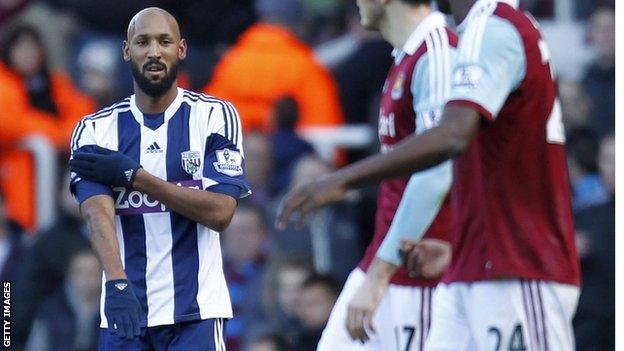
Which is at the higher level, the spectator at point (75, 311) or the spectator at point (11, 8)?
the spectator at point (11, 8)

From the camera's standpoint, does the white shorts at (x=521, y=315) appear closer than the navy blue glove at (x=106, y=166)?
Yes

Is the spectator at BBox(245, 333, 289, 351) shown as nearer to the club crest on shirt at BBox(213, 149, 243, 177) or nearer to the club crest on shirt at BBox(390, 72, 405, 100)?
the club crest on shirt at BBox(390, 72, 405, 100)

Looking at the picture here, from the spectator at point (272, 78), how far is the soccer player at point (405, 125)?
3304 mm

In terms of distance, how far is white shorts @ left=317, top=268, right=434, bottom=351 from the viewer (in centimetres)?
669

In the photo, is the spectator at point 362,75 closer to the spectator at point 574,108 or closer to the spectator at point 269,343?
the spectator at point 574,108

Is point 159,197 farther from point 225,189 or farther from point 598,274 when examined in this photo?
point 598,274

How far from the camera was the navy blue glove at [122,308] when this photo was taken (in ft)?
19.1

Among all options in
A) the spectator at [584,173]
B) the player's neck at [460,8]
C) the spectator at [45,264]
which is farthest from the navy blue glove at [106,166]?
the spectator at [584,173]

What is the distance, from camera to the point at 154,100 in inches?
242

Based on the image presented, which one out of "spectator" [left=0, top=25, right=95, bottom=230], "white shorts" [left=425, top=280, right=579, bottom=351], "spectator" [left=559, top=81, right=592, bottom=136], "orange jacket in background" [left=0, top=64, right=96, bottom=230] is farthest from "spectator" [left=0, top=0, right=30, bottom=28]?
"white shorts" [left=425, top=280, right=579, bottom=351]

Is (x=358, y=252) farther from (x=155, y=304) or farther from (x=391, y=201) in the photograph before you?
(x=155, y=304)

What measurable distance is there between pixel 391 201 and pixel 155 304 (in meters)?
1.29

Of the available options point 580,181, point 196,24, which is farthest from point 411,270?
point 196,24

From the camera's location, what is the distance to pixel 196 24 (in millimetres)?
10438
